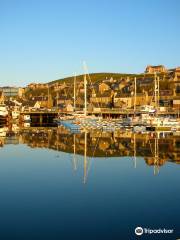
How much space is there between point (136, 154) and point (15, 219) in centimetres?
2262

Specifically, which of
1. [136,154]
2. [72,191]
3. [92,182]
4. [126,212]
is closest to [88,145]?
[136,154]

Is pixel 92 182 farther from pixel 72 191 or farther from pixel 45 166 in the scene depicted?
pixel 45 166

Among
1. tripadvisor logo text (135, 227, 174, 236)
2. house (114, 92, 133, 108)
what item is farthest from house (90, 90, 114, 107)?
tripadvisor logo text (135, 227, 174, 236)

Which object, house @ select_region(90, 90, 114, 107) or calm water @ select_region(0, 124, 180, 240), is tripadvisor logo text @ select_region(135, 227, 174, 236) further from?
house @ select_region(90, 90, 114, 107)

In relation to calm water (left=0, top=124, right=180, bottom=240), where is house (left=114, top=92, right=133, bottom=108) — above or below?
above

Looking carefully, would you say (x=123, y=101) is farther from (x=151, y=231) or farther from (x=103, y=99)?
(x=151, y=231)

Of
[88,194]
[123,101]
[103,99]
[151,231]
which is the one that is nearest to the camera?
[151,231]

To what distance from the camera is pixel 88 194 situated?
22.1 meters

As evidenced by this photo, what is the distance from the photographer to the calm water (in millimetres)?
16328

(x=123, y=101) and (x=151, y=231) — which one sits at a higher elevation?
Answer: (x=123, y=101)

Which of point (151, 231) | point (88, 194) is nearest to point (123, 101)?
point (88, 194)

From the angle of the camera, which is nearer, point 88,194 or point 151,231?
point 151,231

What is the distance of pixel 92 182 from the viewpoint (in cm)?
2577

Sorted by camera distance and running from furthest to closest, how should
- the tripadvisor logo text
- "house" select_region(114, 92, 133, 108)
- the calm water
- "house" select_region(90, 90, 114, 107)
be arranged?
"house" select_region(90, 90, 114, 107), "house" select_region(114, 92, 133, 108), the calm water, the tripadvisor logo text
